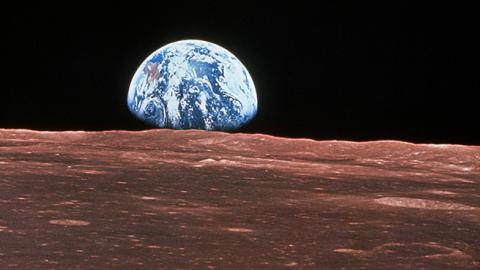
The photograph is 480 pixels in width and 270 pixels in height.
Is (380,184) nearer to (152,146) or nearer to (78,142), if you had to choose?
(152,146)

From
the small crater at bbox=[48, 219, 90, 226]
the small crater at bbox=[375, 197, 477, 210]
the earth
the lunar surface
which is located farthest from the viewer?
the earth

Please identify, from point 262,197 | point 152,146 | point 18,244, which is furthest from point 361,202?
point 152,146

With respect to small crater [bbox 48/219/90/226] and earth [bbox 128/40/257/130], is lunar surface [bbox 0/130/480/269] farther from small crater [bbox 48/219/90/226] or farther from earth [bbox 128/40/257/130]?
earth [bbox 128/40/257/130]

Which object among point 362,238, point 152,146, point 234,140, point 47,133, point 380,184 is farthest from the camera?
point 47,133

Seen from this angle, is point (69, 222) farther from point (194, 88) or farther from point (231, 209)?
point (194, 88)

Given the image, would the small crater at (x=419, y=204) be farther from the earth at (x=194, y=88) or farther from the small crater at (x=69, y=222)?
the earth at (x=194, y=88)

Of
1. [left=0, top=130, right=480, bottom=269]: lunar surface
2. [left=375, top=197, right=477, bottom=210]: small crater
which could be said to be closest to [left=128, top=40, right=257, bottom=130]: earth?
[left=0, top=130, right=480, bottom=269]: lunar surface

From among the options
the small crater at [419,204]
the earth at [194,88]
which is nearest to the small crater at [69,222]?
the small crater at [419,204]

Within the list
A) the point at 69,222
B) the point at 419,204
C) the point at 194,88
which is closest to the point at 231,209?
the point at 69,222
